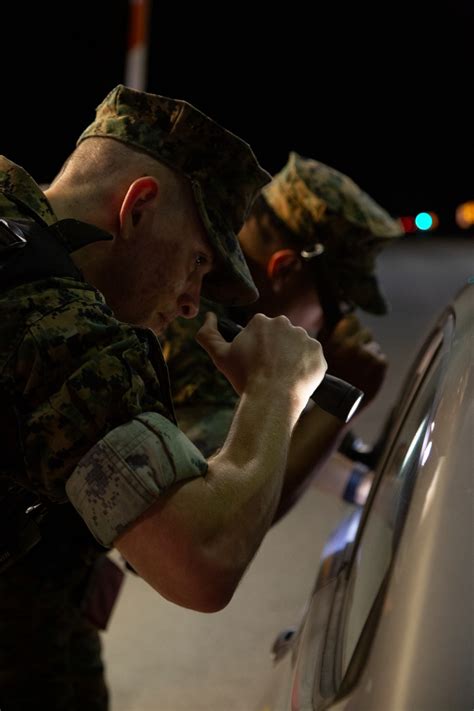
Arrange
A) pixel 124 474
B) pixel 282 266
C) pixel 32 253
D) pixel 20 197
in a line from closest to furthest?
pixel 124 474
pixel 32 253
pixel 20 197
pixel 282 266

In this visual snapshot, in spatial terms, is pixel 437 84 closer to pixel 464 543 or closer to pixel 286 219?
pixel 286 219

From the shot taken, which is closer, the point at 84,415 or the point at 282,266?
the point at 84,415

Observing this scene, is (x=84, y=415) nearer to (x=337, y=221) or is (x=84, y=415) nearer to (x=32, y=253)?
Result: (x=32, y=253)

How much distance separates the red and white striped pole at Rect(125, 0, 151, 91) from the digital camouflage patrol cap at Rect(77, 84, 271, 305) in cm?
213

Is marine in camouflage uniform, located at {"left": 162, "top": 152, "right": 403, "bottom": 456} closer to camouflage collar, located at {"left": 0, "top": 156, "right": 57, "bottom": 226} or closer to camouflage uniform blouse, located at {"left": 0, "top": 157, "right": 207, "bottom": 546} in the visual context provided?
camouflage collar, located at {"left": 0, "top": 156, "right": 57, "bottom": 226}

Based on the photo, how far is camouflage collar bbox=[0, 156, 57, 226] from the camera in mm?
1220

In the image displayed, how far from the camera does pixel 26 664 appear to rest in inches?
85.1

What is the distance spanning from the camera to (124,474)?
3.36 ft

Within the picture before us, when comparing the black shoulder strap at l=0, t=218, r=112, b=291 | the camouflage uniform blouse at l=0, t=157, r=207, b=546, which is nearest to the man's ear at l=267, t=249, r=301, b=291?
the black shoulder strap at l=0, t=218, r=112, b=291

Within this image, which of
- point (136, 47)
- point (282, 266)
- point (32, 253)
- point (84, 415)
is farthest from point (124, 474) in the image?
point (136, 47)

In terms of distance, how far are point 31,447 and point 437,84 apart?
14.1 meters

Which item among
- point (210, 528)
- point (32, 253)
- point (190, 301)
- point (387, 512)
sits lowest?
point (387, 512)

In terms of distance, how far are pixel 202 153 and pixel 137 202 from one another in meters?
0.16

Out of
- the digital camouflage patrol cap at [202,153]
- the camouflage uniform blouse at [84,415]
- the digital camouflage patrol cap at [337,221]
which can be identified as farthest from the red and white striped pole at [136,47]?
the camouflage uniform blouse at [84,415]
